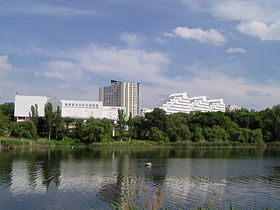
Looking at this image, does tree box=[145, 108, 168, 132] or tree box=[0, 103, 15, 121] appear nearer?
tree box=[145, 108, 168, 132]

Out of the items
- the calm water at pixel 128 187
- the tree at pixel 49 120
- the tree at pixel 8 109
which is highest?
the tree at pixel 8 109

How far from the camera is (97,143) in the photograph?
71438 mm

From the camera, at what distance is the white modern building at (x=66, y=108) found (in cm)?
9112

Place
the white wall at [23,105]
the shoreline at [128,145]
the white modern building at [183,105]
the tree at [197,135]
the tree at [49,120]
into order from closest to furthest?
the shoreline at [128,145], the tree at [49,120], the tree at [197,135], the white wall at [23,105], the white modern building at [183,105]

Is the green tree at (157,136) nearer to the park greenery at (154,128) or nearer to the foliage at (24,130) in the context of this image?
the park greenery at (154,128)

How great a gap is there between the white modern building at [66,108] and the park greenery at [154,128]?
4.50 metres

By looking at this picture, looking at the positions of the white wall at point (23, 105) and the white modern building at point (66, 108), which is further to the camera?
the white modern building at point (66, 108)

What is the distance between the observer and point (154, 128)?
78812 mm

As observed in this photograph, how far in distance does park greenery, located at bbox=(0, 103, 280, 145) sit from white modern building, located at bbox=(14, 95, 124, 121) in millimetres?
4504

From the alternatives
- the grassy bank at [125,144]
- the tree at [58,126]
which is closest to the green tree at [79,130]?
the grassy bank at [125,144]

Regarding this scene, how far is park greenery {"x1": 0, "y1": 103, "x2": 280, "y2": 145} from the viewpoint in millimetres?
71938

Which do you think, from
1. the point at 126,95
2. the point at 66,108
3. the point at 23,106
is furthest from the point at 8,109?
the point at 126,95

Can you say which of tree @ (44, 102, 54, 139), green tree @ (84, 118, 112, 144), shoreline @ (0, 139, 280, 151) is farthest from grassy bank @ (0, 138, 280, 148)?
tree @ (44, 102, 54, 139)

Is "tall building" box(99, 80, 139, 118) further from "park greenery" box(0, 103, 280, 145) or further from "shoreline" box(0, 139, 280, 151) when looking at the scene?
"shoreline" box(0, 139, 280, 151)
